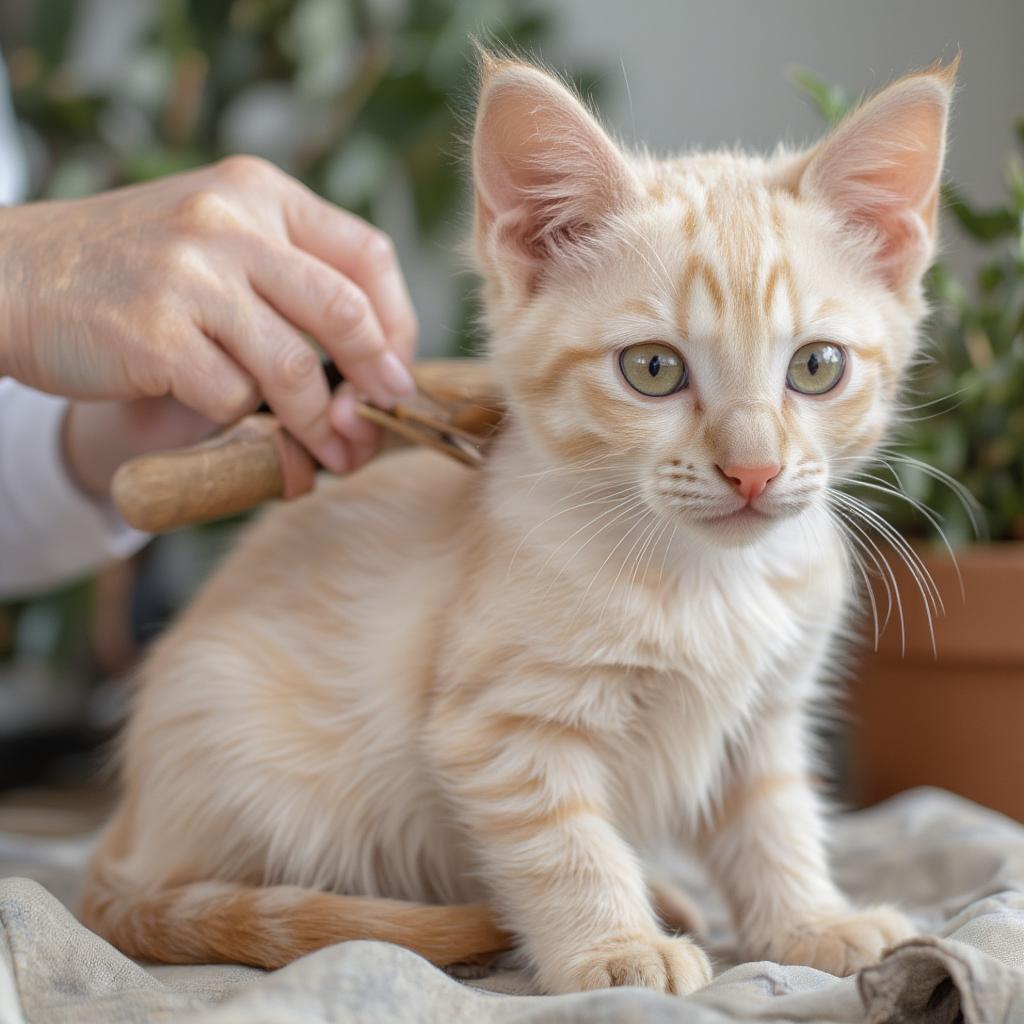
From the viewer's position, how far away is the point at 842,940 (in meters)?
1.04

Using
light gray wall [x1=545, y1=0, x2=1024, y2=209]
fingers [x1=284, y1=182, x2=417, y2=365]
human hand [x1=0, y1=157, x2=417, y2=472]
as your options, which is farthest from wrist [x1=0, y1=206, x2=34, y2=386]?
light gray wall [x1=545, y1=0, x2=1024, y2=209]

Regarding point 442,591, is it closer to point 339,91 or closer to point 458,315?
point 458,315

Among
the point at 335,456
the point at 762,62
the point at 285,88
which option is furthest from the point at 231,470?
the point at 762,62

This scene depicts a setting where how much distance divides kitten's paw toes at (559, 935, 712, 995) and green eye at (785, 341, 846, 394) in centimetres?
49

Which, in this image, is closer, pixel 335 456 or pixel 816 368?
pixel 816 368

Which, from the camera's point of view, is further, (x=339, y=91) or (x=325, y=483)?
(x=339, y=91)

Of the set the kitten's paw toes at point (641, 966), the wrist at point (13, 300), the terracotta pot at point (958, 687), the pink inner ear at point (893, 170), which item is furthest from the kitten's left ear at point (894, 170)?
the wrist at point (13, 300)

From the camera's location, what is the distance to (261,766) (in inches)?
44.1

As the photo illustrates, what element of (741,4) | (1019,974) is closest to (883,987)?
(1019,974)

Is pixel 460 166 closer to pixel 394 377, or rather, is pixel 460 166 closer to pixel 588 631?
pixel 394 377

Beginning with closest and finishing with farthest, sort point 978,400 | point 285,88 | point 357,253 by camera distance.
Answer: point 357,253 → point 978,400 → point 285,88

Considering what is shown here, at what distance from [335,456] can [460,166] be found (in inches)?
25.5

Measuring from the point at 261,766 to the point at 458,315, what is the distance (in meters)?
1.49

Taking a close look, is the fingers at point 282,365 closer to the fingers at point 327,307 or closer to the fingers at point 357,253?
the fingers at point 327,307
